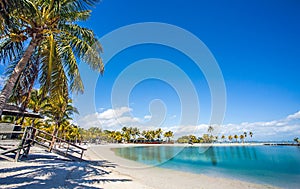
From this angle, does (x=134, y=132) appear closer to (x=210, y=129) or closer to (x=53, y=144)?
(x=210, y=129)

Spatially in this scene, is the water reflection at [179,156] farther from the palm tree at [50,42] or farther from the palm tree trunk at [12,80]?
the palm tree trunk at [12,80]

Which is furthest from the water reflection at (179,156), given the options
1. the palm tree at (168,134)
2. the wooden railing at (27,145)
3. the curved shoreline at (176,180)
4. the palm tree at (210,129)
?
the palm tree at (210,129)

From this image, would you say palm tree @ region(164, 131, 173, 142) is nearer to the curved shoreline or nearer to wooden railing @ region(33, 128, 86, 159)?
wooden railing @ region(33, 128, 86, 159)

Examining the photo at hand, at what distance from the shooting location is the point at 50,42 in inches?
172

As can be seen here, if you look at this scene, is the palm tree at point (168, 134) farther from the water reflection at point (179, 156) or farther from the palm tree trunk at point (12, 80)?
the palm tree trunk at point (12, 80)

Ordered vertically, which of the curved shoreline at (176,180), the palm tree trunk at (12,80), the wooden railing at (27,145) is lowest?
the curved shoreline at (176,180)

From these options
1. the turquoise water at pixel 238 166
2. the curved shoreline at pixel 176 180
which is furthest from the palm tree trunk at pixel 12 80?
the turquoise water at pixel 238 166

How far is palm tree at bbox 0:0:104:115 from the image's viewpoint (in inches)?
160

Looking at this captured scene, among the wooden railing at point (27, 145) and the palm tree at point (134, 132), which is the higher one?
the palm tree at point (134, 132)

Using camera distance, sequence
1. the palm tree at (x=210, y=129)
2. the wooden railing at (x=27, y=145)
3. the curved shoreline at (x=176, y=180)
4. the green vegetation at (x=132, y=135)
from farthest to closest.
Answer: the palm tree at (x=210, y=129)
the green vegetation at (x=132, y=135)
the curved shoreline at (x=176, y=180)
the wooden railing at (x=27, y=145)

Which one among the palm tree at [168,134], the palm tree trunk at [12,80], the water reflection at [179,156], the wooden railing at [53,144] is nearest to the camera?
the palm tree trunk at [12,80]

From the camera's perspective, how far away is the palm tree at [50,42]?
405cm

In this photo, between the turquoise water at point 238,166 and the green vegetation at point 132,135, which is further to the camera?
the green vegetation at point 132,135

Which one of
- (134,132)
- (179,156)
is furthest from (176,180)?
(134,132)
